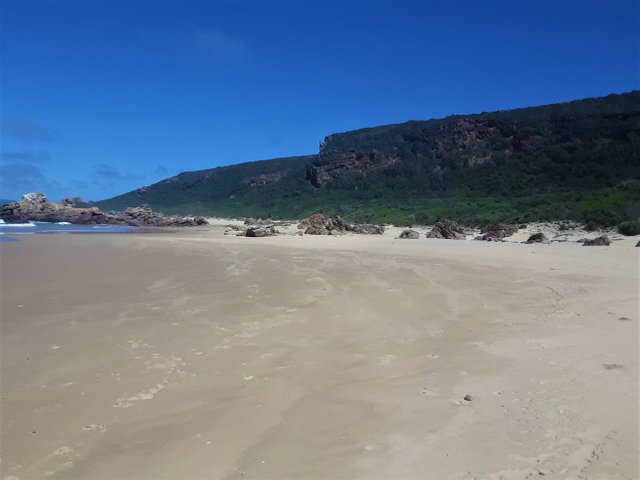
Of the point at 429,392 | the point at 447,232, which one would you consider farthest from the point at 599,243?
the point at 429,392

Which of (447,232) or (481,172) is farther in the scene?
(481,172)

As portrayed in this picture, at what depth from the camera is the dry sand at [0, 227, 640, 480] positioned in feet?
11.7

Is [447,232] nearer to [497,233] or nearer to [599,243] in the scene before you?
[497,233]

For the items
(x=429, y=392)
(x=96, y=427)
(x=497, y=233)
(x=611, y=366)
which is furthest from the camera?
(x=497, y=233)

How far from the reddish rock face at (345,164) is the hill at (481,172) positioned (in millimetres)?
243

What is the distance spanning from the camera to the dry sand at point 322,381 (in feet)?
11.7

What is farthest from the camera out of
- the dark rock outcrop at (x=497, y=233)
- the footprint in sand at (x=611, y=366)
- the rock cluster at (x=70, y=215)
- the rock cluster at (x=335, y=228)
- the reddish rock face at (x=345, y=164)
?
the reddish rock face at (x=345, y=164)

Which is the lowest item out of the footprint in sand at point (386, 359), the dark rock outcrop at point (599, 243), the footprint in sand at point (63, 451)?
the footprint in sand at point (386, 359)

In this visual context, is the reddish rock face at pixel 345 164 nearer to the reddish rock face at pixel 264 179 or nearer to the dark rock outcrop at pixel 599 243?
the reddish rock face at pixel 264 179

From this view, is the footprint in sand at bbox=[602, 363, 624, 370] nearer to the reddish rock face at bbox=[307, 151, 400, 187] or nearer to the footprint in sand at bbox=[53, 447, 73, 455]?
Result: the footprint in sand at bbox=[53, 447, 73, 455]

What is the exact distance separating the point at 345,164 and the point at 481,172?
31578 mm

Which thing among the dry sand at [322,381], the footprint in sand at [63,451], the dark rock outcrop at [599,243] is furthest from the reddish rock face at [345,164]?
the footprint in sand at [63,451]

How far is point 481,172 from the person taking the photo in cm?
6650

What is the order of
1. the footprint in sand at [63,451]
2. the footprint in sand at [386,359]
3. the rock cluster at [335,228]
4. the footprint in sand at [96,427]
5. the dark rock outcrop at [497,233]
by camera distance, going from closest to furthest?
the footprint in sand at [63,451] → the footprint in sand at [96,427] → the footprint in sand at [386,359] → the dark rock outcrop at [497,233] → the rock cluster at [335,228]
